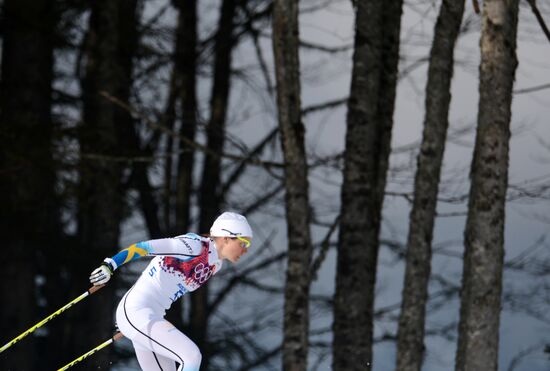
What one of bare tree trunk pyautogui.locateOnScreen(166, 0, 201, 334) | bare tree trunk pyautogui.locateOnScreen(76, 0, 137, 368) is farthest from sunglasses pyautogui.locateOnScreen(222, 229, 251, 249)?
bare tree trunk pyautogui.locateOnScreen(166, 0, 201, 334)

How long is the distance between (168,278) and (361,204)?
4.99m

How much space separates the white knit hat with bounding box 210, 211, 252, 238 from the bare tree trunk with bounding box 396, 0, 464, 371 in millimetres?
5685

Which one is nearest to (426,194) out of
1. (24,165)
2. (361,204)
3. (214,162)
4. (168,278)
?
(361,204)

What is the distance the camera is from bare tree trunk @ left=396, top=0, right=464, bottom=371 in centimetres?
1229

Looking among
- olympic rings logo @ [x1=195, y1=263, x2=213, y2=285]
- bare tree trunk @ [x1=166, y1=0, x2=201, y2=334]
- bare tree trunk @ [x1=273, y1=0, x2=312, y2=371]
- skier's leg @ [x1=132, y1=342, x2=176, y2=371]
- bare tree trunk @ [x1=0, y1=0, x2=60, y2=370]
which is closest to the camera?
olympic rings logo @ [x1=195, y1=263, x2=213, y2=285]

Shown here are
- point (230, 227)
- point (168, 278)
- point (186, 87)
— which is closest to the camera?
point (230, 227)

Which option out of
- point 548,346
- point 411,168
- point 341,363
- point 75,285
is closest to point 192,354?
point 341,363

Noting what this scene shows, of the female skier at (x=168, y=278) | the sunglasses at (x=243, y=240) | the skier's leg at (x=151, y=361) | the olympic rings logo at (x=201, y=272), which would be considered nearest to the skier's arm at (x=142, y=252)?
the female skier at (x=168, y=278)

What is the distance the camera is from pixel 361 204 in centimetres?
1173

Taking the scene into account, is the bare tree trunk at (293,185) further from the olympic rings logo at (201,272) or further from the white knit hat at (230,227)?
the white knit hat at (230,227)

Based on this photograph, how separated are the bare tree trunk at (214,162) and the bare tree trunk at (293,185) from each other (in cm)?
670

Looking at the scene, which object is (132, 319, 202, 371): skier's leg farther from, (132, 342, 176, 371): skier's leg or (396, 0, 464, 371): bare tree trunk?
(396, 0, 464, 371): bare tree trunk

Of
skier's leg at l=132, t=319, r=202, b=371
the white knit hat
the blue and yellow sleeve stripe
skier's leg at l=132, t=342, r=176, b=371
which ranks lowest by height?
skier's leg at l=132, t=342, r=176, b=371

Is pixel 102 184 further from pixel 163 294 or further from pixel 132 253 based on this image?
pixel 132 253
